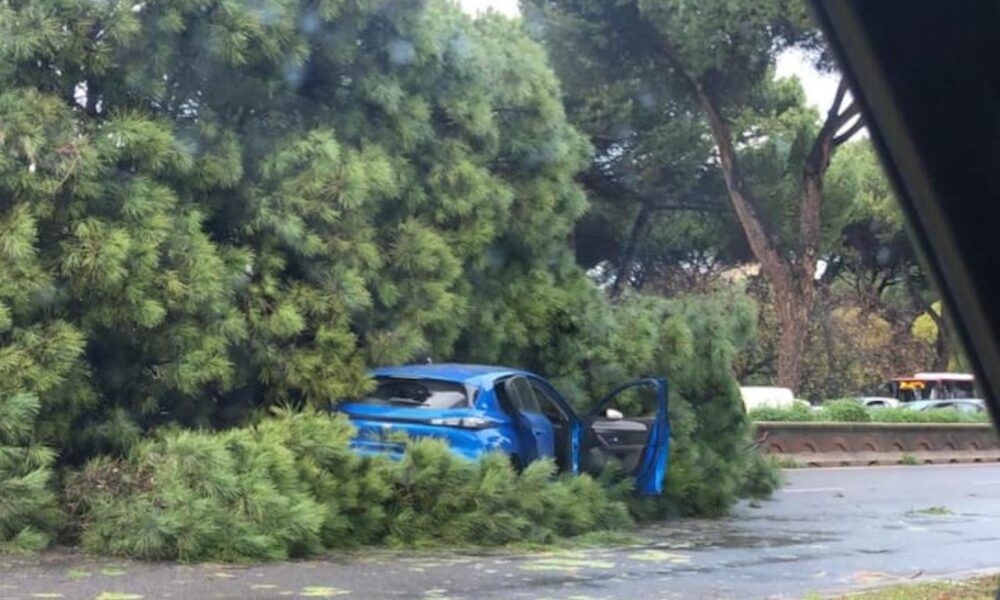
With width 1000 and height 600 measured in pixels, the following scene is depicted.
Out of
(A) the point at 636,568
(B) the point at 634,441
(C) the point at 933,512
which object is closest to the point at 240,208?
(B) the point at 634,441

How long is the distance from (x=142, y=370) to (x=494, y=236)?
15.7ft

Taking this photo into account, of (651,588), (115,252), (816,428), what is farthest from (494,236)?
(816,428)

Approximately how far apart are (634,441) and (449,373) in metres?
2.71

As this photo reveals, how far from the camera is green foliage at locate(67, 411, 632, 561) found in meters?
10.8

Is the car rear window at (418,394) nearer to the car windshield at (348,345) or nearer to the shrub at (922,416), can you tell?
the car windshield at (348,345)

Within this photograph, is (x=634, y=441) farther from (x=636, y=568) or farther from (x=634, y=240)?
(x=634, y=240)

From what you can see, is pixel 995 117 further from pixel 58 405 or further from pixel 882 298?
pixel 882 298

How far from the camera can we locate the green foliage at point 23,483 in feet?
36.0

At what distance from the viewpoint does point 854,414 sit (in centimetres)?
2948

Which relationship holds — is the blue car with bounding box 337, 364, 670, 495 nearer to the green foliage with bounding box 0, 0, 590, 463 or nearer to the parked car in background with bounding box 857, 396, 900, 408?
the green foliage with bounding box 0, 0, 590, 463

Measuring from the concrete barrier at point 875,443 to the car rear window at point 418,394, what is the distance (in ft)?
39.1

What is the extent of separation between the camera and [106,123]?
42.2 ft

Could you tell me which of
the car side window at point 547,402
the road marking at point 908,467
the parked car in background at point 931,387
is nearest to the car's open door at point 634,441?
the car side window at point 547,402

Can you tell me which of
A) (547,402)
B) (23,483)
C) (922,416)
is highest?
(547,402)
